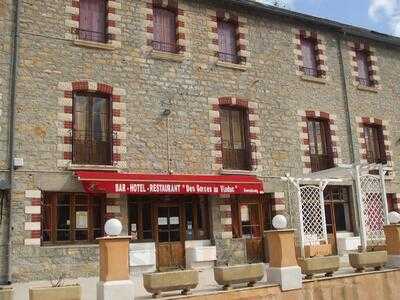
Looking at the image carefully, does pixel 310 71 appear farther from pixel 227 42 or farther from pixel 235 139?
pixel 235 139

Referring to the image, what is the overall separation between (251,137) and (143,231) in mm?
4703

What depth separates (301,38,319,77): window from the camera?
18.2 metres

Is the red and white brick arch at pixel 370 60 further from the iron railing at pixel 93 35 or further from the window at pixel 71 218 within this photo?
the window at pixel 71 218

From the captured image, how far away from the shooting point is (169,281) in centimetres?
914

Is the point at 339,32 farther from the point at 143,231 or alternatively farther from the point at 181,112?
the point at 143,231

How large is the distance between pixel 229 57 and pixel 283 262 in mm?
8238

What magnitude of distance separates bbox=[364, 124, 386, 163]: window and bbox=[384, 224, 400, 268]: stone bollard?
597cm

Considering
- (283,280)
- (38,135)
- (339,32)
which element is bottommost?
(283,280)

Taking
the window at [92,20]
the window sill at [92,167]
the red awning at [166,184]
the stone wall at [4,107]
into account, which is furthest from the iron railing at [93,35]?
the red awning at [166,184]

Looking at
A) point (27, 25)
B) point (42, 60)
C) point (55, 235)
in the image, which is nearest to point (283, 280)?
point (55, 235)

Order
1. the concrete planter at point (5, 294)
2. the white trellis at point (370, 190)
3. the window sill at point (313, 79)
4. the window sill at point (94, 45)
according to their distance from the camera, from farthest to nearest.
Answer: the window sill at point (313, 79) < the white trellis at point (370, 190) < the window sill at point (94, 45) < the concrete planter at point (5, 294)

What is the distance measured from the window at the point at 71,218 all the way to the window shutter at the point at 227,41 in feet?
21.7

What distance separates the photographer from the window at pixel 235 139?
1553cm

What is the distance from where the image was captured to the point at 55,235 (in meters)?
12.7
